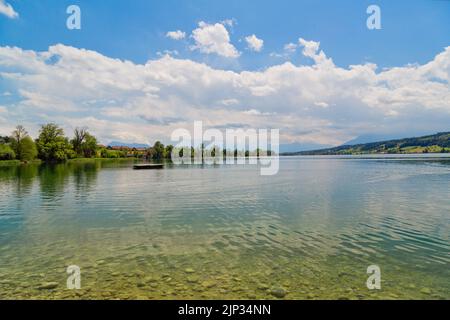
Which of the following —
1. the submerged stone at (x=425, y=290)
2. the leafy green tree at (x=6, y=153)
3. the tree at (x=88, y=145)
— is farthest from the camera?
the tree at (x=88, y=145)

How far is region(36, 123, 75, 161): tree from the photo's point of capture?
146m

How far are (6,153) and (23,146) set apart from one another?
26.6ft

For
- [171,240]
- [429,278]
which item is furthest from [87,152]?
[429,278]

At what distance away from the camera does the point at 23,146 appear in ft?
439

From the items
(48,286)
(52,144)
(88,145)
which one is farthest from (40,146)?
(48,286)

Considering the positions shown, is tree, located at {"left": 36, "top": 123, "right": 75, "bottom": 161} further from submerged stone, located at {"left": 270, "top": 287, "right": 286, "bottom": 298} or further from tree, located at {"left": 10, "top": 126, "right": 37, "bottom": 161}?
submerged stone, located at {"left": 270, "top": 287, "right": 286, "bottom": 298}

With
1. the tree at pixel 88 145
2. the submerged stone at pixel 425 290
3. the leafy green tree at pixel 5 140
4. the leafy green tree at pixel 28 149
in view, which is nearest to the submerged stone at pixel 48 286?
the submerged stone at pixel 425 290

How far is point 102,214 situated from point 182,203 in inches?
346

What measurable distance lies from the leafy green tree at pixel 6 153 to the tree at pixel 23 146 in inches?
190

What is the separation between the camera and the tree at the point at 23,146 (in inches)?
5281

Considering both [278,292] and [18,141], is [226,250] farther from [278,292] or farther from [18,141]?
[18,141]

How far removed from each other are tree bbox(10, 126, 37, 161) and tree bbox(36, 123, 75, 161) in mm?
8227

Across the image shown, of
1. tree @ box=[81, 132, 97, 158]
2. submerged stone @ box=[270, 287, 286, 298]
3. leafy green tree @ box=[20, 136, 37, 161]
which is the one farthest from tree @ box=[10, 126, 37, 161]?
submerged stone @ box=[270, 287, 286, 298]

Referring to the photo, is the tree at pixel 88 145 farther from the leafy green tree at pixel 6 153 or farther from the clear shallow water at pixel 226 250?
the clear shallow water at pixel 226 250
